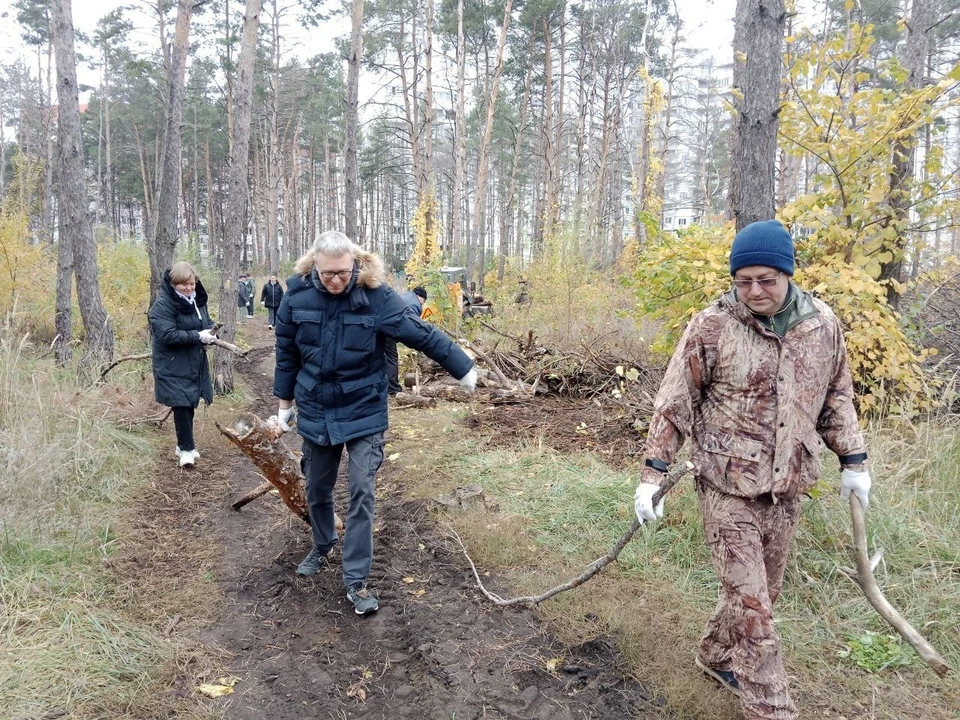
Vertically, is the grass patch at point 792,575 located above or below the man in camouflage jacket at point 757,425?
below

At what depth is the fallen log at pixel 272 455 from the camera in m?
4.15

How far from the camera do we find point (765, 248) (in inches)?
91.9

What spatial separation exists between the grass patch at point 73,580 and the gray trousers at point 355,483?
0.89 meters

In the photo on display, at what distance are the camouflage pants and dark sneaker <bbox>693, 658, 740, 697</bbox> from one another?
11.8 inches

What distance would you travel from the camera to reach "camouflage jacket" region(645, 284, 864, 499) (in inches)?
93.7

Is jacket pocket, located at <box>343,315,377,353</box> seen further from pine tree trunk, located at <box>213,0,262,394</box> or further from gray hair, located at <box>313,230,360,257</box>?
pine tree trunk, located at <box>213,0,262,394</box>

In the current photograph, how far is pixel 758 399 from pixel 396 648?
229 centimetres

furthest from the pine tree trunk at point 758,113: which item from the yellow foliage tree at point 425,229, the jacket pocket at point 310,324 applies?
the yellow foliage tree at point 425,229

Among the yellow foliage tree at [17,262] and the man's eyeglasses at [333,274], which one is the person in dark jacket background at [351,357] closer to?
the man's eyeglasses at [333,274]

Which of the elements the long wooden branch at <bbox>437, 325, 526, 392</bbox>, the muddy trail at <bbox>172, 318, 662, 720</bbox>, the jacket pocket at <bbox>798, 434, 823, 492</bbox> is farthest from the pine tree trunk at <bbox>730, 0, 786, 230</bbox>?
Answer: the long wooden branch at <bbox>437, 325, 526, 392</bbox>

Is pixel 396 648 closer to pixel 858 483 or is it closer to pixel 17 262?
pixel 858 483

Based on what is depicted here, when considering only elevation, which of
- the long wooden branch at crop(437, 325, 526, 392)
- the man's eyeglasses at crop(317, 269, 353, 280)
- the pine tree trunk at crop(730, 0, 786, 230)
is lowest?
the long wooden branch at crop(437, 325, 526, 392)

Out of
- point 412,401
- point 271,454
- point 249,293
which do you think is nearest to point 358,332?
point 271,454

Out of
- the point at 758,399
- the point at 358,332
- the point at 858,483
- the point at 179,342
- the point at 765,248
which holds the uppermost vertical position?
the point at 765,248
